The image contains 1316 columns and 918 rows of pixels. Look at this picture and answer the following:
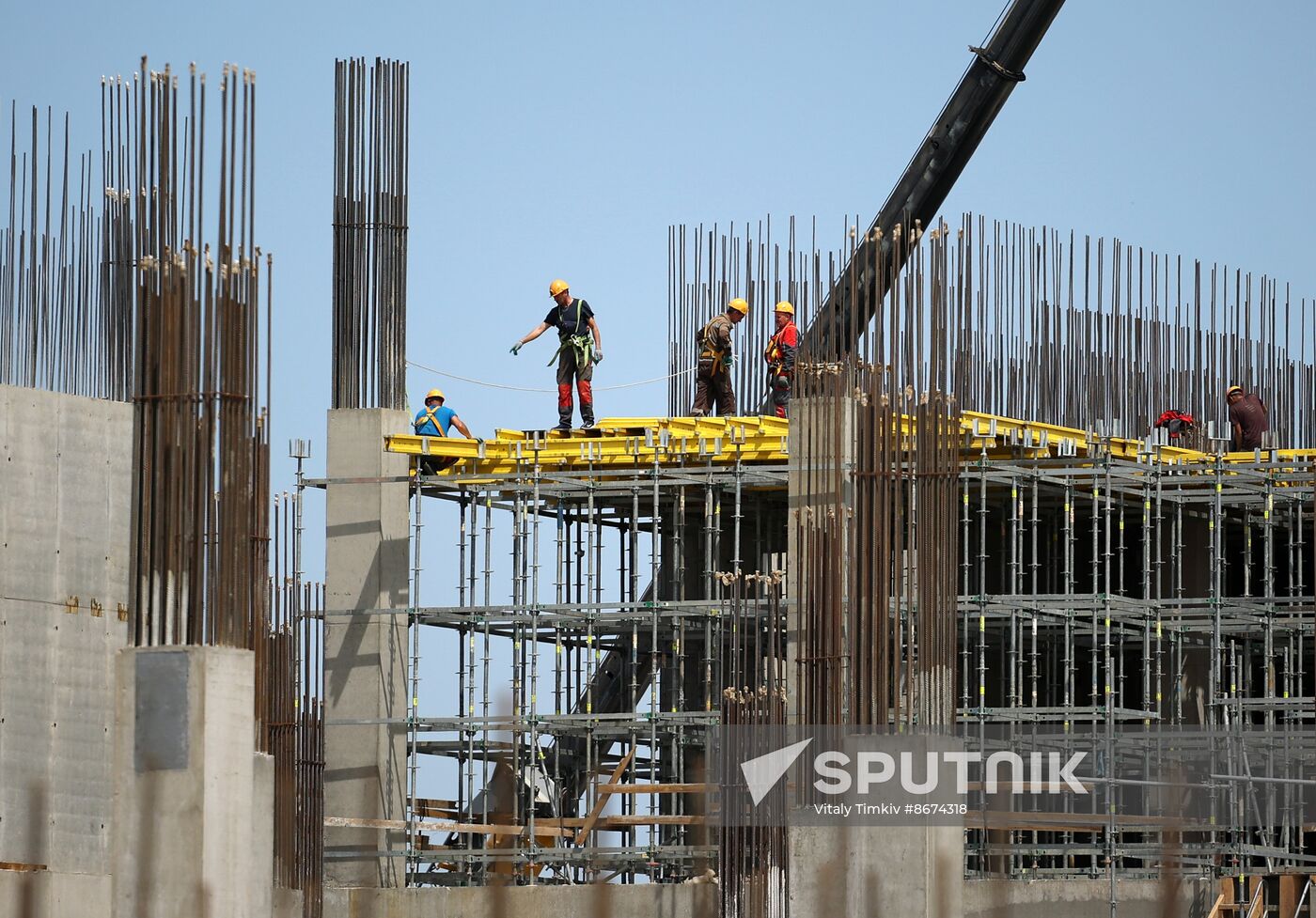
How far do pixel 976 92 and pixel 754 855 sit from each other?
12.0 metres

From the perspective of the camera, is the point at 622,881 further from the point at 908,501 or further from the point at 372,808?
the point at 908,501

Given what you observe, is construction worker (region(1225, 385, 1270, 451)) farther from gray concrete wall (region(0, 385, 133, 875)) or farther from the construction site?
gray concrete wall (region(0, 385, 133, 875))

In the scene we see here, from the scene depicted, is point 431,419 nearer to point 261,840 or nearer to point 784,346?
point 784,346

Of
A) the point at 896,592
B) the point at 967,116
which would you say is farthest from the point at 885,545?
the point at 967,116

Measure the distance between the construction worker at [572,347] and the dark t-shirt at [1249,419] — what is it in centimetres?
678

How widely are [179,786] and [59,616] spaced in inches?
247

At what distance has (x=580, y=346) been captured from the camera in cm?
2434

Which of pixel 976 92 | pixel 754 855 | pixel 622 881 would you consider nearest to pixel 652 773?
pixel 622 881

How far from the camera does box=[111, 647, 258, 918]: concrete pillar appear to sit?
589 inches

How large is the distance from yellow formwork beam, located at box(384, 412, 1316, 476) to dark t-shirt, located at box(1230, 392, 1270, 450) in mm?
1107

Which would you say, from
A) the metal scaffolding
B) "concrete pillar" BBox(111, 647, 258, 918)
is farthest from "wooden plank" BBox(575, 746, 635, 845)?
"concrete pillar" BBox(111, 647, 258, 918)

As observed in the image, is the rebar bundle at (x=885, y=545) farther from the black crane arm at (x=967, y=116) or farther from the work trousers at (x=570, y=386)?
the black crane arm at (x=967, y=116)

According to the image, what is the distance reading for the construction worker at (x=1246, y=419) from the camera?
25375 mm

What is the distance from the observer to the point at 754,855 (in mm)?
20625
